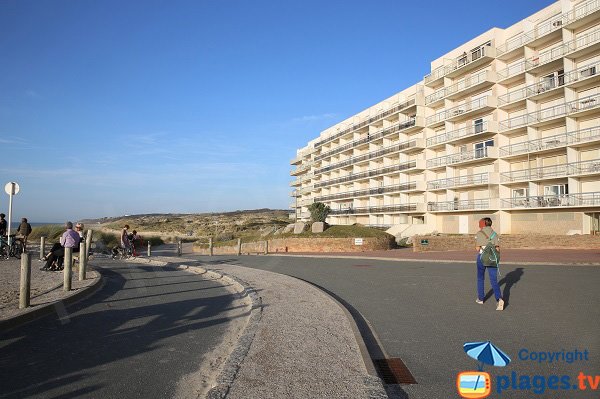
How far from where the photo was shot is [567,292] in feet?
30.5

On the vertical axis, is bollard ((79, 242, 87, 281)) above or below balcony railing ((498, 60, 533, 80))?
below

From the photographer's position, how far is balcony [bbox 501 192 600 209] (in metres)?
29.8

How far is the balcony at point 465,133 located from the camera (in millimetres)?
37312

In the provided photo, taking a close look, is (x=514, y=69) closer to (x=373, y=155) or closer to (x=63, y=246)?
(x=373, y=155)

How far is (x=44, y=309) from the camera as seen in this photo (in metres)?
7.29

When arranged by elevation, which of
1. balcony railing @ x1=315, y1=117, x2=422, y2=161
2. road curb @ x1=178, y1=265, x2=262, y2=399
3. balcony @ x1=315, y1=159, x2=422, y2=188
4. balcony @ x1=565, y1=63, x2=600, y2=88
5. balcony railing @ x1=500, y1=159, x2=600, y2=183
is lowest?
road curb @ x1=178, y1=265, x2=262, y2=399

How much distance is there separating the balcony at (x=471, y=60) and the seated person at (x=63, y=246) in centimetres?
3731

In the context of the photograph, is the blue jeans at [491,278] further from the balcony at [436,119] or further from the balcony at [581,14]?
the balcony at [436,119]

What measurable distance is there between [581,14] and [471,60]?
1045 centimetres

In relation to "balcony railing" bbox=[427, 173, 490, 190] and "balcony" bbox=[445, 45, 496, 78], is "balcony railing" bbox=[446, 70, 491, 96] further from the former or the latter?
"balcony railing" bbox=[427, 173, 490, 190]

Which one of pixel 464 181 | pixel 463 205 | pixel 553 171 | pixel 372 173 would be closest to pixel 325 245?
pixel 463 205

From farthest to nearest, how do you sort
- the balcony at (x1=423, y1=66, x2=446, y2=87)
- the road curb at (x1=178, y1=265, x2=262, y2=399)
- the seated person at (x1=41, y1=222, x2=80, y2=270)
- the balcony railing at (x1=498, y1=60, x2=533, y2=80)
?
1. the balcony at (x1=423, y1=66, x2=446, y2=87)
2. the balcony railing at (x1=498, y1=60, x2=533, y2=80)
3. the seated person at (x1=41, y1=222, x2=80, y2=270)
4. the road curb at (x1=178, y1=265, x2=262, y2=399)

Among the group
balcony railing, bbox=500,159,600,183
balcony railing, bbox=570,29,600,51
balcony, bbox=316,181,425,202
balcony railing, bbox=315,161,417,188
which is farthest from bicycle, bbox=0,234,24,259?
balcony railing, bbox=315,161,417,188

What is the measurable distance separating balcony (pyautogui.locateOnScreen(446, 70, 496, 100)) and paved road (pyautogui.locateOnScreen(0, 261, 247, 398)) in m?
36.5
